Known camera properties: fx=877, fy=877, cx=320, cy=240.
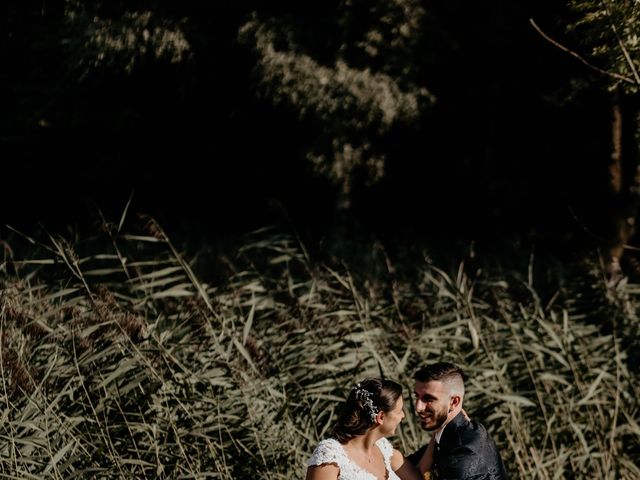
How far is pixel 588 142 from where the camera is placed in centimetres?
1204

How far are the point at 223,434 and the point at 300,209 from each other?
35.8 feet

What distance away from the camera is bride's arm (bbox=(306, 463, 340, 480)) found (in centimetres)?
322

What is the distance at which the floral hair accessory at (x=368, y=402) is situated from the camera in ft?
10.7

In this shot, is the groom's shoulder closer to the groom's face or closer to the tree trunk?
the groom's face

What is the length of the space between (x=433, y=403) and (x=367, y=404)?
0.93 feet

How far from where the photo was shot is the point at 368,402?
328 cm

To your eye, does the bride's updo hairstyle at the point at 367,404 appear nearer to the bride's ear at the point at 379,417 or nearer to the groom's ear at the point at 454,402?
the bride's ear at the point at 379,417

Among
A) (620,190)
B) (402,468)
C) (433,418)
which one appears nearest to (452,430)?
(433,418)

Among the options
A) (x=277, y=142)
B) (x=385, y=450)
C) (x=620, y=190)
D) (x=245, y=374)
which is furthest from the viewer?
(x=277, y=142)

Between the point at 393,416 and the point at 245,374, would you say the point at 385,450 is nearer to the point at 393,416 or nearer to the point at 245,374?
the point at 393,416

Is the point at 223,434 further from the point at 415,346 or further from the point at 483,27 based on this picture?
the point at 483,27

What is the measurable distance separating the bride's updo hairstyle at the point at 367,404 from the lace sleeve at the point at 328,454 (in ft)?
0.25

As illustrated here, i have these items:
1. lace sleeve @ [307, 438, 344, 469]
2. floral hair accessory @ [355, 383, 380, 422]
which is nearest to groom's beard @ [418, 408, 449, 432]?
floral hair accessory @ [355, 383, 380, 422]

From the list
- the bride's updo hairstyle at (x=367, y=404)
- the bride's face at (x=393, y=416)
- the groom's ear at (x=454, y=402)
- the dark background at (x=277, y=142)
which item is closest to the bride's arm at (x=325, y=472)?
the bride's updo hairstyle at (x=367, y=404)
